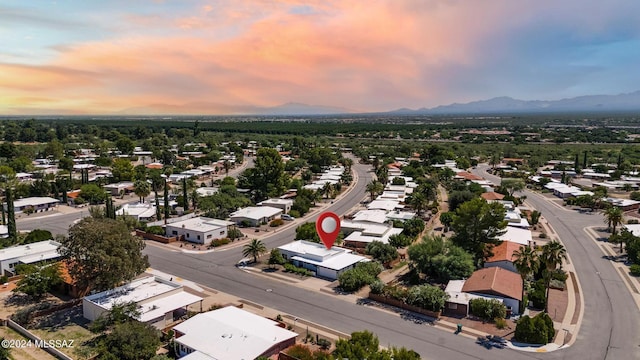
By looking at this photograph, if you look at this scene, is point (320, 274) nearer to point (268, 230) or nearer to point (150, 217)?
point (268, 230)

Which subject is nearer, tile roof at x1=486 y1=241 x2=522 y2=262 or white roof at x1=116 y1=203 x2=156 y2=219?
tile roof at x1=486 y1=241 x2=522 y2=262

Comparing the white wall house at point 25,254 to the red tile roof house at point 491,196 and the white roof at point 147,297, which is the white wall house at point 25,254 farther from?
the red tile roof house at point 491,196

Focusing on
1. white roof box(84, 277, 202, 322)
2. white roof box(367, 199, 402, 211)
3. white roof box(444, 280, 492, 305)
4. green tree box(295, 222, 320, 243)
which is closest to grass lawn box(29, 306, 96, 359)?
white roof box(84, 277, 202, 322)

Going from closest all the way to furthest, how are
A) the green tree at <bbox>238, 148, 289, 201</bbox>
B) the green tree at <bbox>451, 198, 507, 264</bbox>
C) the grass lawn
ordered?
the grass lawn
the green tree at <bbox>451, 198, 507, 264</bbox>
the green tree at <bbox>238, 148, 289, 201</bbox>

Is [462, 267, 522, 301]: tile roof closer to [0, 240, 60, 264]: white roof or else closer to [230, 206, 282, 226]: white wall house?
[230, 206, 282, 226]: white wall house

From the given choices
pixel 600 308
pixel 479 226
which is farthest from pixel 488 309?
pixel 479 226

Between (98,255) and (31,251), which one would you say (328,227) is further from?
(31,251)

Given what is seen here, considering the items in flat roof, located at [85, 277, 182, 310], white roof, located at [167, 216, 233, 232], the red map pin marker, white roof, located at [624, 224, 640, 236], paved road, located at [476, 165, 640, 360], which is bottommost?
paved road, located at [476, 165, 640, 360]
